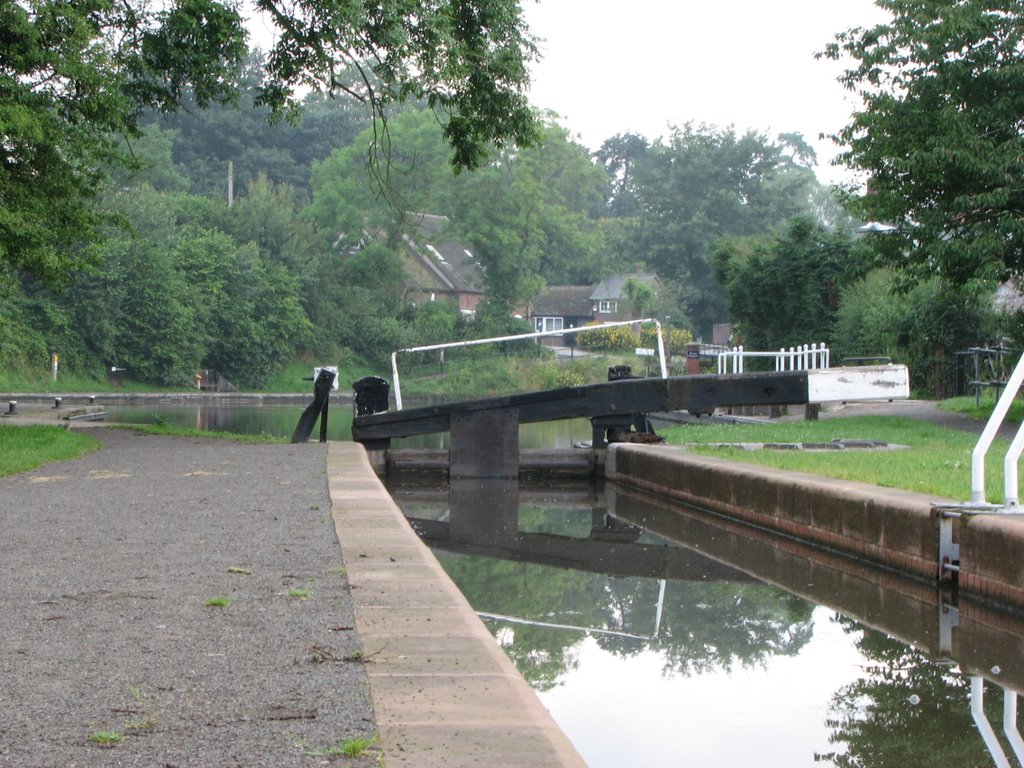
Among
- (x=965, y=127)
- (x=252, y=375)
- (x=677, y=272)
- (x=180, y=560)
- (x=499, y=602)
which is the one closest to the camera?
(x=180, y=560)

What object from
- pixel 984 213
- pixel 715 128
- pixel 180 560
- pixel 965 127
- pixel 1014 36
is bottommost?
pixel 180 560

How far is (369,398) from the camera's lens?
21859 millimetres

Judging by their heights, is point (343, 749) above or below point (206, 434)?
below

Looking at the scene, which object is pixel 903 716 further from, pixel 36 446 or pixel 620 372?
pixel 620 372

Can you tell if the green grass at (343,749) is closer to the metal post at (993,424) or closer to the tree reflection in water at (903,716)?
the tree reflection in water at (903,716)

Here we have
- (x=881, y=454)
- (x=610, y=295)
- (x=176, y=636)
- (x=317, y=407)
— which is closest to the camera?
(x=176, y=636)

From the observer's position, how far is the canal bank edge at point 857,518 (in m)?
8.50

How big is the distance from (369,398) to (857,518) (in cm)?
1221

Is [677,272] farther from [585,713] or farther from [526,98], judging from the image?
[585,713]

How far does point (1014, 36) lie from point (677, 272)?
66878mm

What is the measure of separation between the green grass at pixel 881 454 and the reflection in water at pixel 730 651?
100 cm

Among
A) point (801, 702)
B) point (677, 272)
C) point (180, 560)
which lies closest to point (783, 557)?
point (801, 702)

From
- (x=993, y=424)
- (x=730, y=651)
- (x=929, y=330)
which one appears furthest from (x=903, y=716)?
(x=929, y=330)

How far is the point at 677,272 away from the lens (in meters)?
88.8
